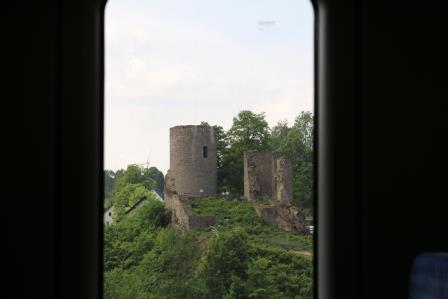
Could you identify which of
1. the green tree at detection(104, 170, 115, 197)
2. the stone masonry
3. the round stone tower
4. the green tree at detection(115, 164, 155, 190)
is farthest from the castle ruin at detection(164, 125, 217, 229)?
the green tree at detection(104, 170, 115, 197)

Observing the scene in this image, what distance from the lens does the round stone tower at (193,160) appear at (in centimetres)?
351

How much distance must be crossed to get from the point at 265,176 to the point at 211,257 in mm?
576

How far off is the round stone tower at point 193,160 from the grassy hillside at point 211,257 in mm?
94

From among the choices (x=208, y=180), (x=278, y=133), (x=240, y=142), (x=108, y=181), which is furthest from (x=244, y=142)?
(x=108, y=181)

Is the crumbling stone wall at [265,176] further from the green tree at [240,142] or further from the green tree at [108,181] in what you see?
the green tree at [108,181]

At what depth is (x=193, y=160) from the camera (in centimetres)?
352

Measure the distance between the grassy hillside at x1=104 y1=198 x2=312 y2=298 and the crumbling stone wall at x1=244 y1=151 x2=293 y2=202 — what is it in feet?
0.33

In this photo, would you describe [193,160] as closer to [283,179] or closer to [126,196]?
[126,196]

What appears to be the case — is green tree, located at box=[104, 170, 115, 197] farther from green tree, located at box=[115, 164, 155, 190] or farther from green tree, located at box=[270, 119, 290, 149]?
green tree, located at box=[270, 119, 290, 149]

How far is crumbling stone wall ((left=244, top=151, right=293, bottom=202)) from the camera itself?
3.58m

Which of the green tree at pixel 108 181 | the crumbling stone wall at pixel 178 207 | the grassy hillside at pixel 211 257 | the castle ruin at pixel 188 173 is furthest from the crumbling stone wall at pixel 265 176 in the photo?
the green tree at pixel 108 181
